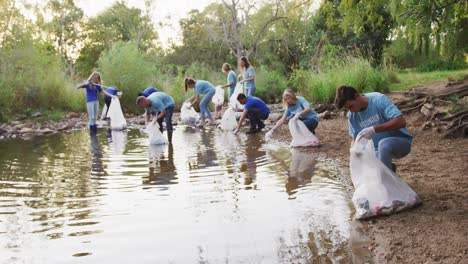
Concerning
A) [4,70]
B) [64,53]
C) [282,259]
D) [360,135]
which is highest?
[64,53]

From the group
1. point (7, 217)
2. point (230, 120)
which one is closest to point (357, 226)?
point (7, 217)

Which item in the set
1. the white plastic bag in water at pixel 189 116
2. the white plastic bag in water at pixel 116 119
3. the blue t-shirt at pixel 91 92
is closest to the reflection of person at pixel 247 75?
the white plastic bag in water at pixel 189 116

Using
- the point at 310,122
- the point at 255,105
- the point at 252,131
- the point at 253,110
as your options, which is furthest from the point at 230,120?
the point at 310,122

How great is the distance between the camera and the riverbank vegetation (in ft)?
27.2

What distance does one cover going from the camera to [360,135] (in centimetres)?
Answer: 477

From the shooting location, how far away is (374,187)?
15.3 ft

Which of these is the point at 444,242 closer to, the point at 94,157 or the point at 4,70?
the point at 94,157

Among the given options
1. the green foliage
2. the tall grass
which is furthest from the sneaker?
the green foliage

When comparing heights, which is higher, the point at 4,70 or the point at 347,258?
the point at 4,70

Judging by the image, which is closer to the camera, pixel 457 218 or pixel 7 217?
pixel 457 218

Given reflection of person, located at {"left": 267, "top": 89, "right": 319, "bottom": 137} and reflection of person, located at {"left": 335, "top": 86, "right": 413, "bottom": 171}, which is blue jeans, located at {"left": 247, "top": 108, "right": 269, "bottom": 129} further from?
reflection of person, located at {"left": 335, "top": 86, "right": 413, "bottom": 171}

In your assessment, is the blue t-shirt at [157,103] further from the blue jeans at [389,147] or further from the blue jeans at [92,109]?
the blue jeans at [389,147]

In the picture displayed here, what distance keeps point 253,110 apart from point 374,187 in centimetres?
711

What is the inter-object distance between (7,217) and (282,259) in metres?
3.04
